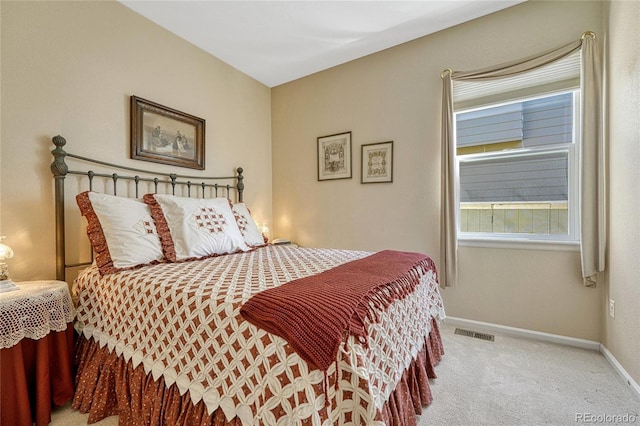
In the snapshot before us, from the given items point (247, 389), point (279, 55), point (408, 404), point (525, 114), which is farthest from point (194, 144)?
point (525, 114)

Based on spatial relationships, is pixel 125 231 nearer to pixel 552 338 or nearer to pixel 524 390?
pixel 524 390

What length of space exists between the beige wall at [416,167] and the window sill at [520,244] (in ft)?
0.14

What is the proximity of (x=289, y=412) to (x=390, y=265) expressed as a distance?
936 millimetres

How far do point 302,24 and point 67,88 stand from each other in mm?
1848

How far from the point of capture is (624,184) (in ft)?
5.76

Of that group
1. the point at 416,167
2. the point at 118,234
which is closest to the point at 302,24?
the point at 416,167

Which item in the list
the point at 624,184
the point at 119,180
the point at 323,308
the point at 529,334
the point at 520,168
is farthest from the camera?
the point at 520,168

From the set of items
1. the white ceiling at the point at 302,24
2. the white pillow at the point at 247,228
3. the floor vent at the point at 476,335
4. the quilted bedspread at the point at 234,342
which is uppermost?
the white ceiling at the point at 302,24

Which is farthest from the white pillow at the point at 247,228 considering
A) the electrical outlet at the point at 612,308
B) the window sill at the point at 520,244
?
the electrical outlet at the point at 612,308

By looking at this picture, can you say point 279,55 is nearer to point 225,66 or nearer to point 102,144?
point 225,66

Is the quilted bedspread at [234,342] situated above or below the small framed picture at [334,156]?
below

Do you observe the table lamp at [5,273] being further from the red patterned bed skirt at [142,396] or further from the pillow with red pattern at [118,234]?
the red patterned bed skirt at [142,396]

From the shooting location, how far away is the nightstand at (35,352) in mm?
1262

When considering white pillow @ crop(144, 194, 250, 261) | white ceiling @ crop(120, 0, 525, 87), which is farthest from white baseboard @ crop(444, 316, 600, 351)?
white ceiling @ crop(120, 0, 525, 87)
